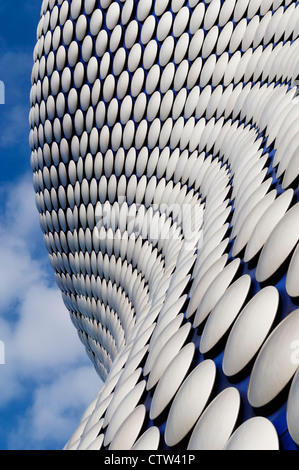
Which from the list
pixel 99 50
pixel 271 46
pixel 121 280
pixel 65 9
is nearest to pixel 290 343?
pixel 271 46

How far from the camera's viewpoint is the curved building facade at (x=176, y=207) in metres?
3.51

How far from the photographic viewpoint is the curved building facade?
11.5ft

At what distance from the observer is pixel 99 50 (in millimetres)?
17891

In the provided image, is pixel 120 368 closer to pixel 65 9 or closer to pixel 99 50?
pixel 99 50

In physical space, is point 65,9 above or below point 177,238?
above

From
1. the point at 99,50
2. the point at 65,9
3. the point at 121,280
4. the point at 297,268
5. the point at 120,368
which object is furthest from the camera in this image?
the point at 65,9

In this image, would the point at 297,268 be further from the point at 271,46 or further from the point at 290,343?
the point at 271,46

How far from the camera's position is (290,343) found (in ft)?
9.67

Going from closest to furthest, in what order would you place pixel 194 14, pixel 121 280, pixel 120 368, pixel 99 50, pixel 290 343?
pixel 290 343 → pixel 120 368 → pixel 194 14 → pixel 121 280 → pixel 99 50

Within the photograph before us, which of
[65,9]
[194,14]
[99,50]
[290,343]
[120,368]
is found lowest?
[290,343]

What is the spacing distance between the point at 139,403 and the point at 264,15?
8.28 m

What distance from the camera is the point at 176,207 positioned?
11.7 metres
